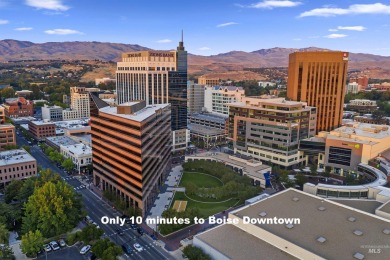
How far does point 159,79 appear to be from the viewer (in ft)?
270

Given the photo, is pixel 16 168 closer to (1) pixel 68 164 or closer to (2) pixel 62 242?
(1) pixel 68 164

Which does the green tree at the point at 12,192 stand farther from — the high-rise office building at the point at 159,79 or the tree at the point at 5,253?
the high-rise office building at the point at 159,79

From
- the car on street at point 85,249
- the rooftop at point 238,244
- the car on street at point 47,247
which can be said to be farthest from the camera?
the car on street at point 47,247

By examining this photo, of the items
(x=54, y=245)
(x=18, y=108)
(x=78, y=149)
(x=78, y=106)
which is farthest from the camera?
(x=78, y=106)

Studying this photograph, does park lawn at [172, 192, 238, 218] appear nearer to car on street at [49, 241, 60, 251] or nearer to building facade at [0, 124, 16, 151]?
car on street at [49, 241, 60, 251]

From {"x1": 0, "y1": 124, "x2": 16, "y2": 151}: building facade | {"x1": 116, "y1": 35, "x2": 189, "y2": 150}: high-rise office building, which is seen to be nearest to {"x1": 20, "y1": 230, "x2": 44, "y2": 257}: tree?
{"x1": 116, "y1": 35, "x2": 189, "y2": 150}: high-rise office building

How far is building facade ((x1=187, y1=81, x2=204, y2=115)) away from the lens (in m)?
140

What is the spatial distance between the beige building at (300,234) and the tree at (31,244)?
65.0ft

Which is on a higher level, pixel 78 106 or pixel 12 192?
pixel 78 106

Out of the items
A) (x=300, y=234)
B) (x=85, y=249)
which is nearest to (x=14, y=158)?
(x=85, y=249)

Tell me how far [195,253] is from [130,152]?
71.2 feet

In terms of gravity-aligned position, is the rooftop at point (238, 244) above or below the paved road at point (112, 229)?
above

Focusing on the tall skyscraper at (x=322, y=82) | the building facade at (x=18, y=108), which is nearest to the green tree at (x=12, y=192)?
the tall skyscraper at (x=322, y=82)

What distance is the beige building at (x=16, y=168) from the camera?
208 ft
